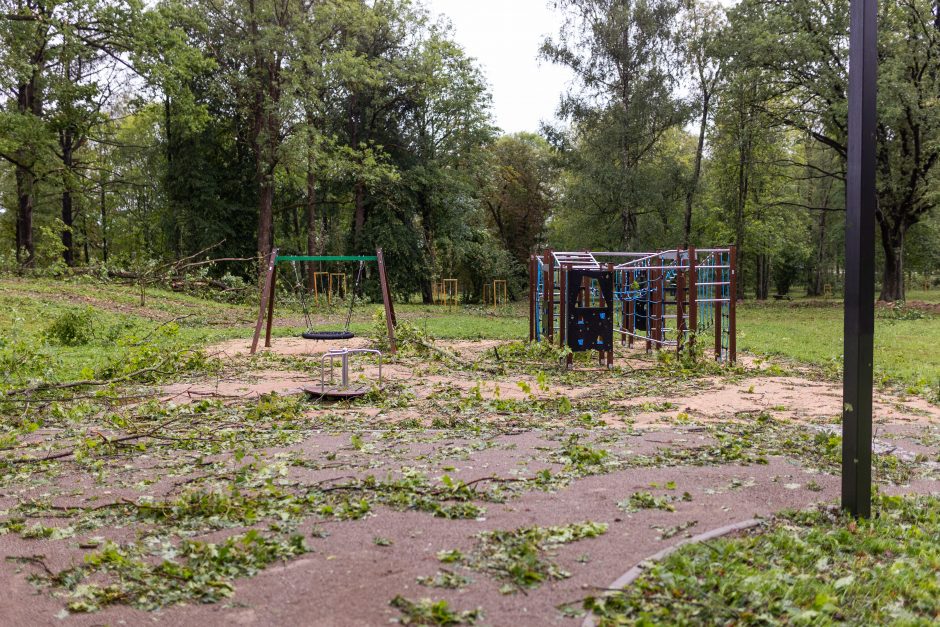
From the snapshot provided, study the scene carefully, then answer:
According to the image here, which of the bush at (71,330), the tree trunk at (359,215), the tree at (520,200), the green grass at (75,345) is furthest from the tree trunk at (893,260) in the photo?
the bush at (71,330)

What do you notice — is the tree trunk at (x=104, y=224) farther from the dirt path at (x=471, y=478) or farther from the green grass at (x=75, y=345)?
the dirt path at (x=471, y=478)

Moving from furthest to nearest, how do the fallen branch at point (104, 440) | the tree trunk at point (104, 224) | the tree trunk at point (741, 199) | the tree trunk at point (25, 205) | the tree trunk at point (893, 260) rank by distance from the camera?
the tree trunk at point (104, 224) → the tree trunk at point (741, 199) → the tree trunk at point (25, 205) → the tree trunk at point (893, 260) → the fallen branch at point (104, 440)

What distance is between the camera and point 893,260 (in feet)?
82.4

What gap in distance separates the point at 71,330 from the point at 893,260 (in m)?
24.6

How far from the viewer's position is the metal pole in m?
3.40

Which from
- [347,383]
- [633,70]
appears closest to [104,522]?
[347,383]

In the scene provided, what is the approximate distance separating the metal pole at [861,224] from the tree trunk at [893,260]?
2446cm

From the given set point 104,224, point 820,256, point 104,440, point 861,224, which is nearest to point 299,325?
point 104,440

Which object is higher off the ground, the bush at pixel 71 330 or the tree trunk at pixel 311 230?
the tree trunk at pixel 311 230

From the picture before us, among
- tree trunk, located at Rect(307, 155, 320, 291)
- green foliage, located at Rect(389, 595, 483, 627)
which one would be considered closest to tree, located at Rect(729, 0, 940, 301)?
tree trunk, located at Rect(307, 155, 320, 291)

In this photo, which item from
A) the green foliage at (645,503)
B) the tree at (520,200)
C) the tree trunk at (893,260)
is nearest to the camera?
the green foliage at (645,503)

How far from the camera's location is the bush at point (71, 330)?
494 inches

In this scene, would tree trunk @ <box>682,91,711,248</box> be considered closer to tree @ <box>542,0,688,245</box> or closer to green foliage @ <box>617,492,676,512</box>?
tree @ <box>542,0,688,245</box>

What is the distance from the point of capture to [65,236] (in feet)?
103
